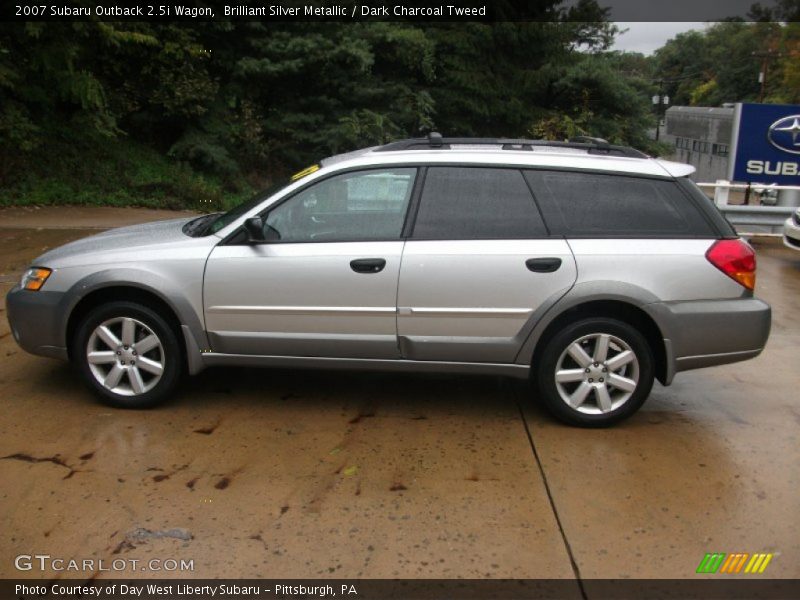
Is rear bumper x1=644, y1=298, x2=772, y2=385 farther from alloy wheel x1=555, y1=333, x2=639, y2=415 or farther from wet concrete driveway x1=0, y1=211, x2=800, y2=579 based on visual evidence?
wet concrete driveway x1=0, y1=211, x2=800, y2=579

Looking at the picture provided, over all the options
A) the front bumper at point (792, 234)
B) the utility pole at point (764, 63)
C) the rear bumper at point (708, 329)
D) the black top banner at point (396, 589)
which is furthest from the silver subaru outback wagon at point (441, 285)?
the utility pole at point (764, 63)

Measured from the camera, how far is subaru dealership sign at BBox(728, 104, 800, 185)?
12.5 m

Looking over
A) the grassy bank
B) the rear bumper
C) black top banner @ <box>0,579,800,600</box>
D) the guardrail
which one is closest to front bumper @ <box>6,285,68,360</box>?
black top banner @ <box>0,579,800,600</box>

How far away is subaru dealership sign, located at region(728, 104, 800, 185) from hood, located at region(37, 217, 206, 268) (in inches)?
414

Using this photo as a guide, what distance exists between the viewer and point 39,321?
479cm

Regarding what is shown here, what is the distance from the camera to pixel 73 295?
471cm

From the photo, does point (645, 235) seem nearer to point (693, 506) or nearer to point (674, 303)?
point (674, 303)

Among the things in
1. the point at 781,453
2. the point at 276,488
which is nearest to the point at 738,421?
the point at 781,453

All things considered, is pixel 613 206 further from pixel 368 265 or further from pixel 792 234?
pixel 792 234

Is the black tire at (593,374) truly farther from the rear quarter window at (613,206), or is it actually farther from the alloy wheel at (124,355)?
the alloy wheel at (124,355)

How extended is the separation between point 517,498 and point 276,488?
3.92 ft

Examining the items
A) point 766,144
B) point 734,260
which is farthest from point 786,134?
point 734,260

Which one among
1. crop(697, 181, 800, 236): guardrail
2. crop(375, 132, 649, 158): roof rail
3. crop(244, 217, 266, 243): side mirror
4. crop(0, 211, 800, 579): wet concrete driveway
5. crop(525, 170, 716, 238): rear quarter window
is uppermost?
crop(375, 132, 649, 158): roof rail

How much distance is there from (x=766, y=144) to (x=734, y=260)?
9.32 m
